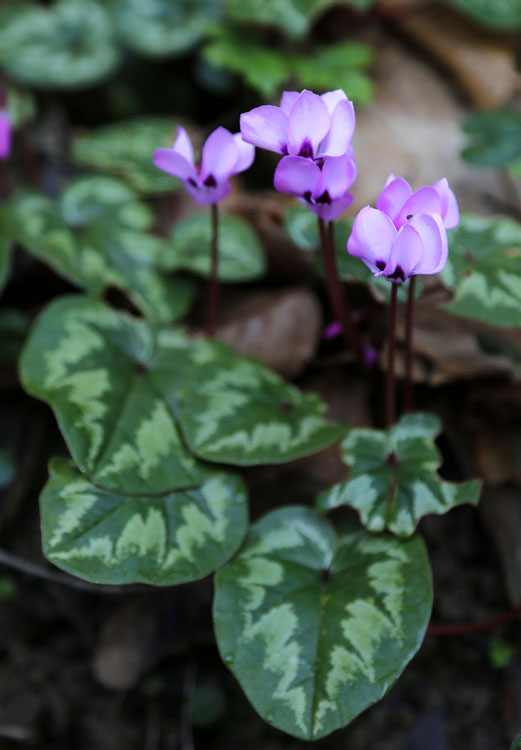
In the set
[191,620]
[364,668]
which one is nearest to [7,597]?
[191,620]

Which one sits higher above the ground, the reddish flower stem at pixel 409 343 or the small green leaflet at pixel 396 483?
the reddish flower stem at pixel 409 343

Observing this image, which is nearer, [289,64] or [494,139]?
[494,139]

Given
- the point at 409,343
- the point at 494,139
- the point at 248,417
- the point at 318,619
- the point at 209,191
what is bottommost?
the point at 318,619

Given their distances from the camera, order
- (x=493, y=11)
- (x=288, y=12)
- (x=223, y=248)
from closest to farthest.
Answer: (x=223, y=248)
(x=288, y=12)
(x=493, y=11)

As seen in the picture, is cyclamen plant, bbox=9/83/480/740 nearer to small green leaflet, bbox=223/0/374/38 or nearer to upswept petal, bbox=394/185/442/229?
upswept petal, bbox=394/185/442/229

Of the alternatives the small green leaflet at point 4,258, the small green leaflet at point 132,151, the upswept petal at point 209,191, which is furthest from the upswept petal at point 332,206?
the small green leaflet at point 132,151

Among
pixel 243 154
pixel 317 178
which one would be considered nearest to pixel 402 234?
pixel 317 178

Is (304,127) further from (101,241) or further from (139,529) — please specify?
(101,241)

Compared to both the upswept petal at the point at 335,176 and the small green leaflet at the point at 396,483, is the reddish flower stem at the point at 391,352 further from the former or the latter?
the upswept petal at the point at 335,176

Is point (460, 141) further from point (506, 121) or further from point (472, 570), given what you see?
point (472, 570)
